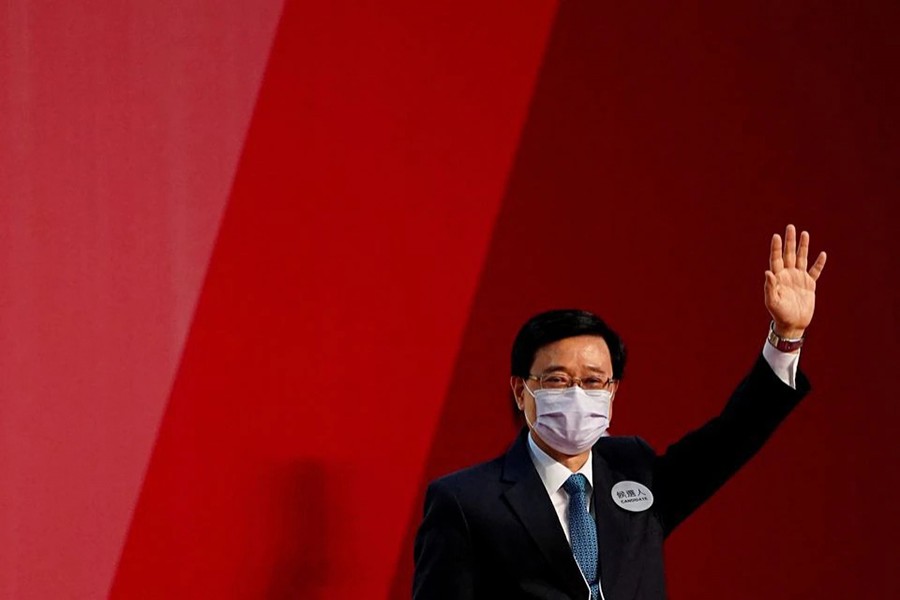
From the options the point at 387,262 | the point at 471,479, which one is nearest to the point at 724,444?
the point at 471,479

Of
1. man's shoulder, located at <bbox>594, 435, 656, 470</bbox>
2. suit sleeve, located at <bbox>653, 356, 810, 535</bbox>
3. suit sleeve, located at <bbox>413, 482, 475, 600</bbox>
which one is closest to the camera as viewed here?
suit sleeve, located at <bbox>413, 482, 475, 600</bbox>

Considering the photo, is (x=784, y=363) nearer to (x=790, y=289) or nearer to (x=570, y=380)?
(x=790, y=289)

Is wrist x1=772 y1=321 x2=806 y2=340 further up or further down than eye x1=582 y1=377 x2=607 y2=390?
further up

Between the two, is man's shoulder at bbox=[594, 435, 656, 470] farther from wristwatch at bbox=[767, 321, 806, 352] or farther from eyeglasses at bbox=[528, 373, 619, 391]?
wristwatch at bbox=[767, 321, 806, 352]

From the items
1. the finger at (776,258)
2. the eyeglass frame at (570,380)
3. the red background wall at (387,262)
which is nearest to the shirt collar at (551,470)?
the eyeglass frame at (570,380)

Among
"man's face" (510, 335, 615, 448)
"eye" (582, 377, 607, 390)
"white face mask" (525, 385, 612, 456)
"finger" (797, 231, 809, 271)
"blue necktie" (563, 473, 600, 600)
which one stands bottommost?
"blue necktie" (563, 473, 600, 600)

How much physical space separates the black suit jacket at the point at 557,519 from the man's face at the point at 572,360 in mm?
126

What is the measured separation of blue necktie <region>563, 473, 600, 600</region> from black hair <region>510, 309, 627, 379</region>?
0.21 meters

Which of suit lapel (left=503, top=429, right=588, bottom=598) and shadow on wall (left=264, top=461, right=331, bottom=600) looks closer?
suit lapel (left=503, top=429, right=588, bottom=598)

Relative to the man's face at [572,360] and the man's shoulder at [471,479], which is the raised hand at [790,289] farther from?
the man's shoulder at [471,479]

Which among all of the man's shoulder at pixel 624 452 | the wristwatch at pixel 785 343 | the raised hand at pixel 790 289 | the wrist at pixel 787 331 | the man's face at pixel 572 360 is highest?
the raised hand at pixel 790 289

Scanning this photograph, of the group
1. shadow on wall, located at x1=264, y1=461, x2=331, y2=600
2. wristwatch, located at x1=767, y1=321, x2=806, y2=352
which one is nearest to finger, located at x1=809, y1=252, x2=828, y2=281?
wristwatch, located at x1=767, y1=321, x2=806, y2=352

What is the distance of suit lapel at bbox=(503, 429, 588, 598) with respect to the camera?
228 cm

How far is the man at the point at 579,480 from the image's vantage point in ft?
7.49
